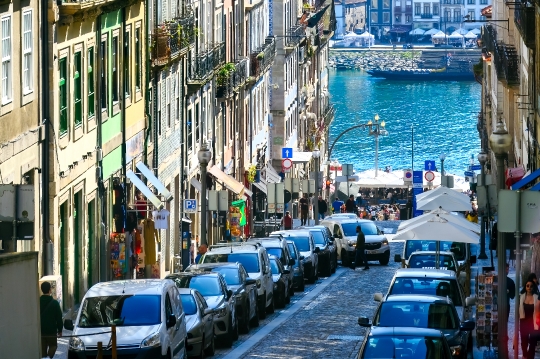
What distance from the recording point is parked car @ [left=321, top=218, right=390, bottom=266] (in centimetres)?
4616

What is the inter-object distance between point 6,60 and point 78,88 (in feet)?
22.9

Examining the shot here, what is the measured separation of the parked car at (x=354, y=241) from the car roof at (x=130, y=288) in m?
23.1

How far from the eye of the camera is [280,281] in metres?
33.8

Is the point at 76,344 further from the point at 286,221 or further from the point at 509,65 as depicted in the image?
the point at 509,65

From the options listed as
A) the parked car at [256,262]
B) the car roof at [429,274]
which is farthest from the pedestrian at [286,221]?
the car roof at [429,274]

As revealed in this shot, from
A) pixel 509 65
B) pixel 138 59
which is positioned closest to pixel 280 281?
pixel 138 59

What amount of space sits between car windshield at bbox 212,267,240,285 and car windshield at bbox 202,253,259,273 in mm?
2325

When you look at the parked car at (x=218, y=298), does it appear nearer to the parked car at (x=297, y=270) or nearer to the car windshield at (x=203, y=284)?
the car windshield at (x=203, y=284)

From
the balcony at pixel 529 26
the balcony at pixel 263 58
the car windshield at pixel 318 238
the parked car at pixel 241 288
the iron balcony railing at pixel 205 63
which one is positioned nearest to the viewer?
the parked car at pixel 241 288

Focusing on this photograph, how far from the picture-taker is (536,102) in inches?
1729

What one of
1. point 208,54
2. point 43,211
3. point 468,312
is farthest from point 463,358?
point 208,54

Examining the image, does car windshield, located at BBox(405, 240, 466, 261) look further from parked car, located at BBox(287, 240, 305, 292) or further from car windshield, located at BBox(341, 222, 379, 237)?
car windshield, located at BBox(341, 222, 379, 237)

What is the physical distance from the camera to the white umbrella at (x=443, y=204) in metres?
36.1

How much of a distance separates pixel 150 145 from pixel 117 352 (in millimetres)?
22766
